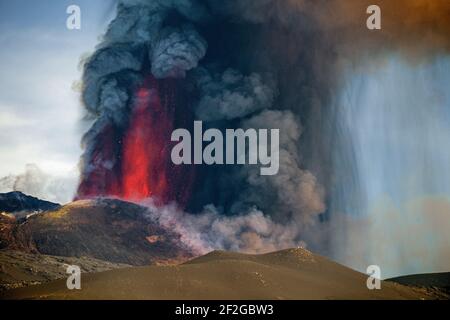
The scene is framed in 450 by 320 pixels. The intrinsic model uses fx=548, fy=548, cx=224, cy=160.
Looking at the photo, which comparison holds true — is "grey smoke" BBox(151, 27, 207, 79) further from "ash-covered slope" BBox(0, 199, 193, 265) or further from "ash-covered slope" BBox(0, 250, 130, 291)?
"ash-covered slope" BBox(0, 250, 130, 291)

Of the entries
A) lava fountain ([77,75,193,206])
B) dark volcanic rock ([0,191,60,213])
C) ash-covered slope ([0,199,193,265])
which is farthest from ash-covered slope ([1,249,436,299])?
lava fountain ([77,75,193,206])

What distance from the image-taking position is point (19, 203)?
322 ft

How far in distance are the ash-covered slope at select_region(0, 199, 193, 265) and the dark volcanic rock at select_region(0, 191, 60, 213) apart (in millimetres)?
10744

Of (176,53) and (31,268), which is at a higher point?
(176,53)

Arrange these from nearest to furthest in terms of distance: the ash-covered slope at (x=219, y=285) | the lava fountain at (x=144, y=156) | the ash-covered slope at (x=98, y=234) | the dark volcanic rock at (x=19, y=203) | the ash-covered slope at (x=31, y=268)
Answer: the ash-covered slope at (x=219, y=285) < the ash-covered slope at (x=31, y=268) < the ash-covered slope at (x=98, y=234) < the dark volcanic rock at (x=19, y=203) < the lava fountain at (x=144, y=156)

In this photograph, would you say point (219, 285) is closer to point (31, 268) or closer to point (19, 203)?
point (31, 268)

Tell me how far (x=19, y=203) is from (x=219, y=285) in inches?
2616

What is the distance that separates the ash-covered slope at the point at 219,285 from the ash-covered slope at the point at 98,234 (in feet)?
96.9

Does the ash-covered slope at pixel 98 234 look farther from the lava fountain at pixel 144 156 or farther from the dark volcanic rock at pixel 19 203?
the lava fountain at pixel 144 156

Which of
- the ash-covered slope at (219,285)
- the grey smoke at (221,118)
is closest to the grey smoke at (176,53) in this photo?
the grey smoke at (221,118)

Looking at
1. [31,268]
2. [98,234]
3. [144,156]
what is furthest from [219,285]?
[144,156]

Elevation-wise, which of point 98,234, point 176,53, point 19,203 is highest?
point 176,53

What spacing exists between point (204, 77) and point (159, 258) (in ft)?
142

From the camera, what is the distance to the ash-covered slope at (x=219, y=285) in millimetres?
40094
